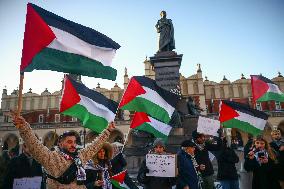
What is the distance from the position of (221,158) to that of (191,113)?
6.14m

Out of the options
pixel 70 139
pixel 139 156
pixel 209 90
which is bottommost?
pixel 139 156

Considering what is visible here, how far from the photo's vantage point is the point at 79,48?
4.68 meters

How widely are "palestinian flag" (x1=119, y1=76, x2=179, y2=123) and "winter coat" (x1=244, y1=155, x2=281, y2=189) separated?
205 cm

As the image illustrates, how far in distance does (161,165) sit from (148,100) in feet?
6.57

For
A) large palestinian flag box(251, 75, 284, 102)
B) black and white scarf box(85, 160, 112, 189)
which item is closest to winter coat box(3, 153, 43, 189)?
black and white scarf box(85, 160, 112, 189)

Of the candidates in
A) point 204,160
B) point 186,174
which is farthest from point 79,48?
point 204,160

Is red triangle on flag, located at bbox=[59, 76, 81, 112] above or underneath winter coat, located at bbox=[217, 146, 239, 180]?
above

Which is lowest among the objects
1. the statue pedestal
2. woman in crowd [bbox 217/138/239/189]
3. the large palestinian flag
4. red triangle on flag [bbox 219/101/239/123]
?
woman in crowd [bbox 217/138/239/189]

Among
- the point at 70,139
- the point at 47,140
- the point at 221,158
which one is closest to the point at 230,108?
the point at 221,158

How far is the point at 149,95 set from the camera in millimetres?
6363

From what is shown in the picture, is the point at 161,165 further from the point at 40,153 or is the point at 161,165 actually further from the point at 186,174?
the point at 40,153

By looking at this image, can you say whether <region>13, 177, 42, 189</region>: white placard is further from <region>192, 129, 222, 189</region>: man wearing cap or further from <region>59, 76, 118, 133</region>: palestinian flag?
<region>192, 129, 222, 189</region>: man wearing cap

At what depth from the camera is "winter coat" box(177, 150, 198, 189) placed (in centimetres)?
465

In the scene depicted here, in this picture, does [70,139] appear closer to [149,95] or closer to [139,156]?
[149,95]
